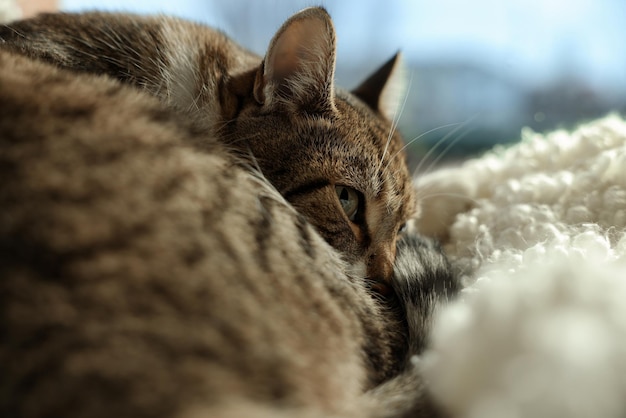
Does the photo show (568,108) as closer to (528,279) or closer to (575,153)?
(575,153)

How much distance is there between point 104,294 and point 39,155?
25 centimetres

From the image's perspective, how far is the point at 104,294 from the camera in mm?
731

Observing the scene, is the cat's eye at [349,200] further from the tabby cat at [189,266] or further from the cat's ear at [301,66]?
the cat's ear at [301,66]

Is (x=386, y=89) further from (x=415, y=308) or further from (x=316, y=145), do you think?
(x=415, y=308)

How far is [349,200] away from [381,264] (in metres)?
0.17

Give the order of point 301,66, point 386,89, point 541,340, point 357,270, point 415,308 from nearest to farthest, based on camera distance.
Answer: point 541,340 → point 415,308 → point 357,270 → point 301,66 → point 386,89

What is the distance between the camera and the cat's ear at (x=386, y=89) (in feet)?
6.20

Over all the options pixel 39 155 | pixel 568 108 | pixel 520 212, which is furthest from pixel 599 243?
pixel 568 108

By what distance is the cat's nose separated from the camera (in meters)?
1.29

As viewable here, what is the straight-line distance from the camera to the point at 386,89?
190 centimetres

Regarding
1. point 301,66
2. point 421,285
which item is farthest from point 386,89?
point 421,285

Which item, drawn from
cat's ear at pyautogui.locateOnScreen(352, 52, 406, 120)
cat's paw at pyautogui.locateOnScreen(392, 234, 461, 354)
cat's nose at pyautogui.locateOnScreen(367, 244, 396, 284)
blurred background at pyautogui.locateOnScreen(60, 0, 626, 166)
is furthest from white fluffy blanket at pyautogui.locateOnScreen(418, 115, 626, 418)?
blurred background at pyautogui.locateOnScreen(60, 0, 626, 166)

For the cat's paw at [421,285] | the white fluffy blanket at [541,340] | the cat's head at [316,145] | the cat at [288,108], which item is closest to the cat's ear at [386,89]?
the cat at [288,108]

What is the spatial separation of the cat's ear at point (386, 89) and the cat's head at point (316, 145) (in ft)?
1.51
